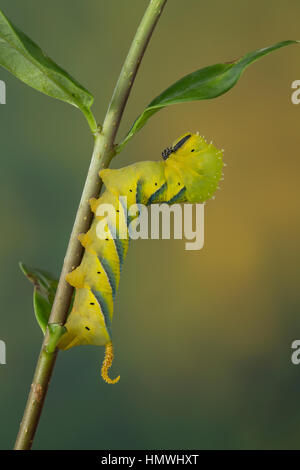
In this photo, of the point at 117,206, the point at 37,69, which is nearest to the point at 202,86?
the point at 37,69

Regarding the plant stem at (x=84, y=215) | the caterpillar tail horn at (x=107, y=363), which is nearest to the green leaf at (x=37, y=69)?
the plant stem at (x=84, y=215)

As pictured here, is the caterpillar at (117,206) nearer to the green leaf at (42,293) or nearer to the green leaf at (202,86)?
the green leaf at (42,293)

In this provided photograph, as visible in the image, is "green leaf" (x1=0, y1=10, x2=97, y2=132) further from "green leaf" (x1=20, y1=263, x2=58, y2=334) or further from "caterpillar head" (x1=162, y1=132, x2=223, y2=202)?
"caterpillar head" (x1=162, y1=132, x2=223, y2=202)

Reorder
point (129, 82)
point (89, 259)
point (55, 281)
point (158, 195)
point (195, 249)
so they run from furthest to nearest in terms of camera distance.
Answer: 1. point (195, 249)
2. point (158, 195)
3. point (89, 259)
4. point (55, 281)
5. point (129, 82)

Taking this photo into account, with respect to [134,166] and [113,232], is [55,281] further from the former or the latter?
[134,166]

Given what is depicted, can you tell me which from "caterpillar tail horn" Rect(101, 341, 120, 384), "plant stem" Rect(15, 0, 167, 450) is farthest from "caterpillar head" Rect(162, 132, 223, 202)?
"plant stem" Rect(15, 0, 167, 450)

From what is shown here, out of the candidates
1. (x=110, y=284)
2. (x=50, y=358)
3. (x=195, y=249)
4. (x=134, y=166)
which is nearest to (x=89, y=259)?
(x=110, y=284)

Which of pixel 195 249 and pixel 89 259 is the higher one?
pixel 195 249
